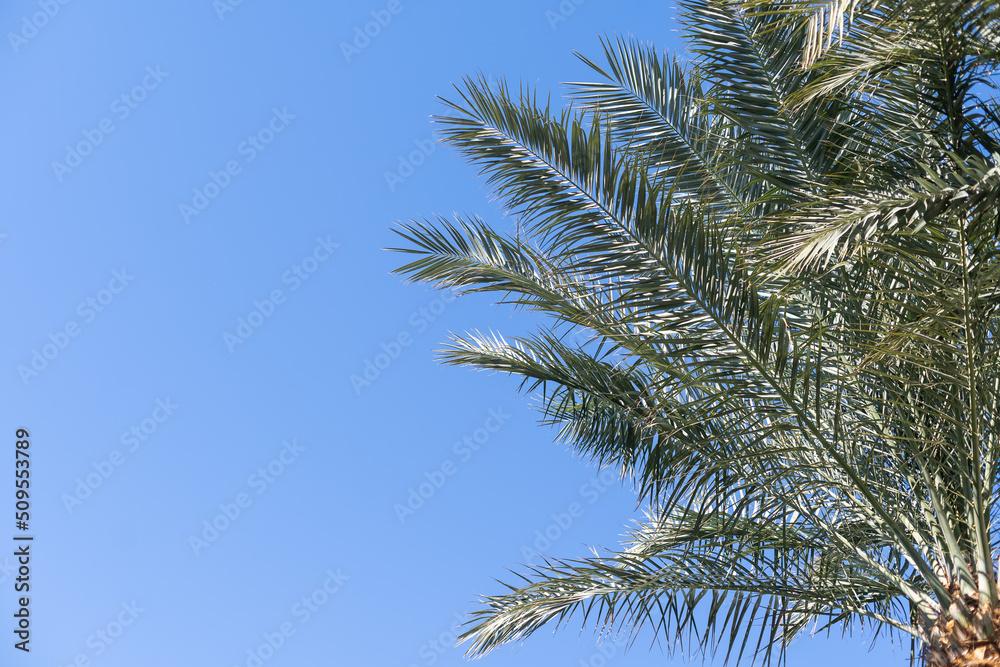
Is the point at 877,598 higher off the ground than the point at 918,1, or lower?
lower

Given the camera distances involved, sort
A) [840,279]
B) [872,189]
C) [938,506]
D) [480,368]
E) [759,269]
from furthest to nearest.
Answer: [480,368], [840,279], [938,506], [759,269], [872,189]

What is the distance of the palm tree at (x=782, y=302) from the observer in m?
4.08

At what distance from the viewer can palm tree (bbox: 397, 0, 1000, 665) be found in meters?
4.08

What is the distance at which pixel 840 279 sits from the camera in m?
5.17

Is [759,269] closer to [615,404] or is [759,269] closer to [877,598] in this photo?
[615,404]

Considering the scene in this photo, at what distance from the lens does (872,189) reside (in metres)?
3.54

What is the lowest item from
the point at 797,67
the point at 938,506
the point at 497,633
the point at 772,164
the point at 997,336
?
the point at 497,633

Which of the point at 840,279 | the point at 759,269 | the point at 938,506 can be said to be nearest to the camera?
the point at 759,269

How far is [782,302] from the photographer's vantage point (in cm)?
508

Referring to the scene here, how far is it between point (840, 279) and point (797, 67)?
132 centimetres

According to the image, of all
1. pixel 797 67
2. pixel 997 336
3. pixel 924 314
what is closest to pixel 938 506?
pixel 997 336

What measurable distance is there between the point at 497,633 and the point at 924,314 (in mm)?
3561

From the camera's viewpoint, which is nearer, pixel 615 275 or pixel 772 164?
pixel 615 275

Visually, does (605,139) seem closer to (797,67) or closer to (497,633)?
(797,67)
